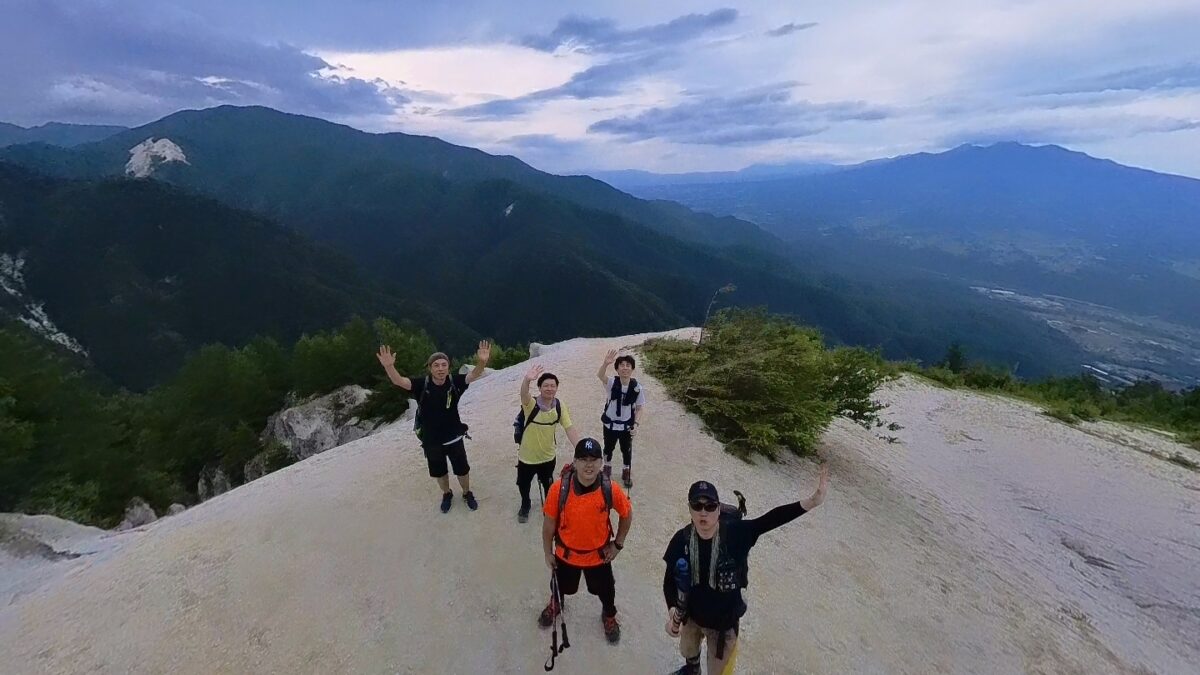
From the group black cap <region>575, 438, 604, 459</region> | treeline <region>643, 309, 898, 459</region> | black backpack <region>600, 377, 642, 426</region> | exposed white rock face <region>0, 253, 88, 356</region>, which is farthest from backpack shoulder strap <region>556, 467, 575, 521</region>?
exposed white rock face <region>0, 253, 88, 356</region>

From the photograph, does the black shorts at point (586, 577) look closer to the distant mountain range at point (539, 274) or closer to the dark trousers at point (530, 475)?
the dark trousers at point (530, 475)

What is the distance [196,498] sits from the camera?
74.5 ft

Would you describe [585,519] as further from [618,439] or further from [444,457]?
[618,439]

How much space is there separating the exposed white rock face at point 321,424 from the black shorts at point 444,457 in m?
10.9

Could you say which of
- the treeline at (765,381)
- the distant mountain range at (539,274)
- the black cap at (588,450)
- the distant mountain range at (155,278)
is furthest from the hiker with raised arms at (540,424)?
the distant mountain range at (539,274)

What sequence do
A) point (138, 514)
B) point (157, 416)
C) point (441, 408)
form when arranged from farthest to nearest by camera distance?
point (157, 416) → point (138, 514) → point (441, 408)

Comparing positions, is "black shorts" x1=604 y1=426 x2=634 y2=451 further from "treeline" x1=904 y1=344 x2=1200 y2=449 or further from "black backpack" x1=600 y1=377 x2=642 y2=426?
"treeline" x1=904 y1=344 x2=1200 y2=449

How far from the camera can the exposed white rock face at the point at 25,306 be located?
73.9 metres

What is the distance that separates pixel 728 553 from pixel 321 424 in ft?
61.2

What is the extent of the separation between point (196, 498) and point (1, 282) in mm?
91638

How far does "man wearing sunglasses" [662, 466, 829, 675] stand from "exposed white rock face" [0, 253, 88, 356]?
93581 mm

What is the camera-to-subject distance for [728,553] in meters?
4.00

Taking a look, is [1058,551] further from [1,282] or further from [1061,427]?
[1,282]

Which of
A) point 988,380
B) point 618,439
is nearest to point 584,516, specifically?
point 618,439
